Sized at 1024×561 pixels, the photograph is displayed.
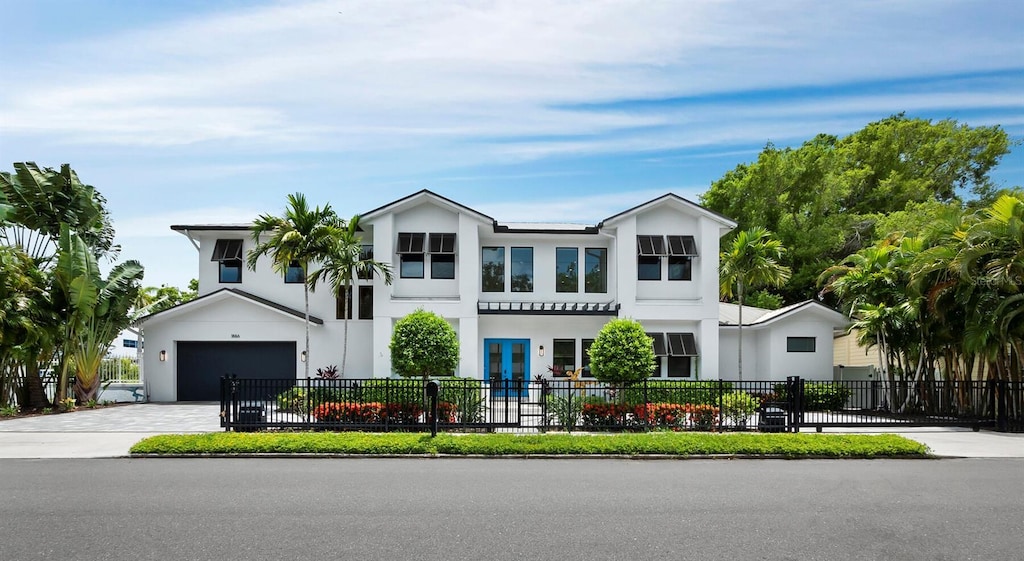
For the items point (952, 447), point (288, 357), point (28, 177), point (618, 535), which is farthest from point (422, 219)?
point (618, 535)

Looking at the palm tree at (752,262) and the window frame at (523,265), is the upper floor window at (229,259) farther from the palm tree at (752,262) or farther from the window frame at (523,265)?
the palm tree at (752,262)

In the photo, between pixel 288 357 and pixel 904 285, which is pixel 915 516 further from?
pixel 288 357

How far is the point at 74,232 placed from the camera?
75.8ft

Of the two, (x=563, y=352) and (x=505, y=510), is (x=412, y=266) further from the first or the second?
(x=505, y=510)

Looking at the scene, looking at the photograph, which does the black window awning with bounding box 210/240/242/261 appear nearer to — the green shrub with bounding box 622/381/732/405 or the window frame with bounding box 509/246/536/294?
the window frame with bounding box 509/246/536/294

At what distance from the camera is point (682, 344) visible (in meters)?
25.3

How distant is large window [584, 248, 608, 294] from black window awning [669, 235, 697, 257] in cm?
267

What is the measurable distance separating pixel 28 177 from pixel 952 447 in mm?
26524

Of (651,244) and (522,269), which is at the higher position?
(651,244)

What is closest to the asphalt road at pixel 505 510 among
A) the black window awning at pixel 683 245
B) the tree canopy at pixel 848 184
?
the black window awning at pixel 683 245

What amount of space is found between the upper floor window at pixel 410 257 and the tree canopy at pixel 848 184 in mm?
18825

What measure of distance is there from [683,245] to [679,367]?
442cm

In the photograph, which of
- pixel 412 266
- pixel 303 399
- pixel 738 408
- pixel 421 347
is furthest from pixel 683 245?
pixel 303 399

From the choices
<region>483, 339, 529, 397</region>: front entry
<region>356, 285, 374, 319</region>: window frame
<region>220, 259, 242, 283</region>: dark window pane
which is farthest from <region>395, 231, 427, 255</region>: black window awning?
<region>220, 259, 242, 283</region>: dark window pane
